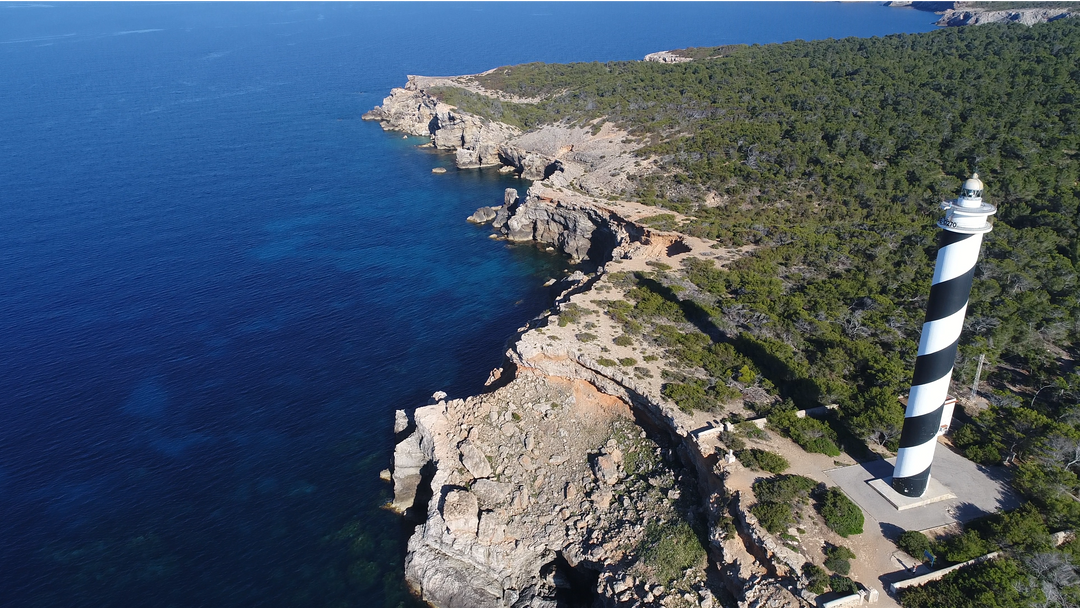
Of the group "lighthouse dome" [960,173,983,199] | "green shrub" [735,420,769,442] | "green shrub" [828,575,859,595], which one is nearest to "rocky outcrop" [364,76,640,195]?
"green shrub" [735,420,769,442]

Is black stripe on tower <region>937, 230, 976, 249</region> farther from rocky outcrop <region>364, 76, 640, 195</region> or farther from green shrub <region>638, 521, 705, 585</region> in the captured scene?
rocky outcrop <region>364, 76, 640, 195</region>

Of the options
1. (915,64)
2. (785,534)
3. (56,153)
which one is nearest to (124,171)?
(56,153)

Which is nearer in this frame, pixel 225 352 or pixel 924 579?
pixel 924 579

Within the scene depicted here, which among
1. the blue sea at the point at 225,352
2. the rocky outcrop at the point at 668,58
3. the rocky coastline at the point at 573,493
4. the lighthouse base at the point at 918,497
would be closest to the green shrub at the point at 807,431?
the lighthouse base at the point at 918,497

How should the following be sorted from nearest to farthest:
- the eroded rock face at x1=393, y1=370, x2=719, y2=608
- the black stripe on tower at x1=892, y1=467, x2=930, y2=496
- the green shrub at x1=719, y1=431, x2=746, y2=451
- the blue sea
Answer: the black stripe on tower at x1=892, y1=467, x2=930, y2=496
the eroded rock face at x1=393, y1=370, x2=719, y2=608
the green shrub at x1=719, y1=431, x2=746, y2=451
the blue sea

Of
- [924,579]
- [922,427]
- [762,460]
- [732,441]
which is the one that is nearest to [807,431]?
[762,460]

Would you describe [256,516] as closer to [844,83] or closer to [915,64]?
[844,83]

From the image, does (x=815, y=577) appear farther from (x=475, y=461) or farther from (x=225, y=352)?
(x=225, y=352)
